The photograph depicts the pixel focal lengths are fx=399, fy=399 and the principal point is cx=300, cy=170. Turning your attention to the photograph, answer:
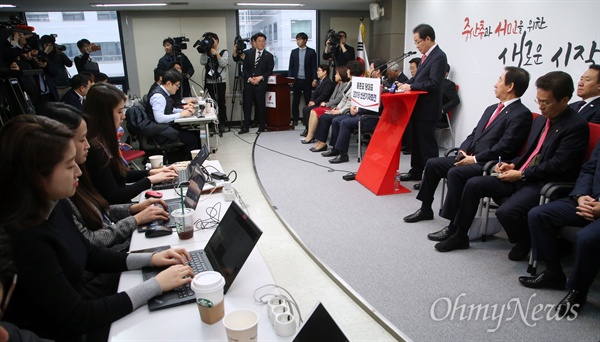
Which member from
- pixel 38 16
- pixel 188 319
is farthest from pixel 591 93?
pixel 38 16

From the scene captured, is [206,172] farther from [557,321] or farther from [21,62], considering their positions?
[21,62]

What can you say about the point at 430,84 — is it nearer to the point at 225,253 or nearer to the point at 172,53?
the point at 225,253

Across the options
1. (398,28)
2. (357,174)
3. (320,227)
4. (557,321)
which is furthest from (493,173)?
(398,28)

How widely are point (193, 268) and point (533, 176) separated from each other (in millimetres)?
2250

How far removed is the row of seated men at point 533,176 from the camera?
2.24 meters

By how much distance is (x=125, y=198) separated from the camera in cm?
223

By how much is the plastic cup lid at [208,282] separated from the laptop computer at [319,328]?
308mm

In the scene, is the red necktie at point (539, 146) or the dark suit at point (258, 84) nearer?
the red necktie at point (539, 146)

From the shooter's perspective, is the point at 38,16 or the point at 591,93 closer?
the point at 591,93

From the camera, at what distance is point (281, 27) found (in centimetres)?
822

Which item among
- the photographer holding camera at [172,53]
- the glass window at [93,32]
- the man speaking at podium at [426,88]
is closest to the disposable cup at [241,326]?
the man speaking at podium at [426,88]

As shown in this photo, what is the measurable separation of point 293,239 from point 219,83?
4.76m

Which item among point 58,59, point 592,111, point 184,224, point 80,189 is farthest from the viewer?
point 58,59

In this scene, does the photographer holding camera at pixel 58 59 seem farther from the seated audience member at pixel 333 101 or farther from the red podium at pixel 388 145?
the red podium at pixel 388 145
